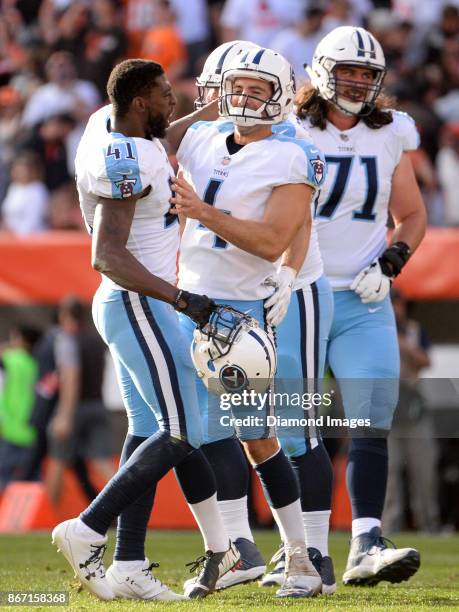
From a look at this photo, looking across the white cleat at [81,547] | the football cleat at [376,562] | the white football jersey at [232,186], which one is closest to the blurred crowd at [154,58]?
the football cleat at [376,562]

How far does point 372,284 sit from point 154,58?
7.48 m

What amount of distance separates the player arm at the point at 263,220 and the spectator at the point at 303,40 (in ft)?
23.5

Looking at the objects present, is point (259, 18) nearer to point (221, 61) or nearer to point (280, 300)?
point (221, 61)

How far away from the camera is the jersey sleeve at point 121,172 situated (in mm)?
4543

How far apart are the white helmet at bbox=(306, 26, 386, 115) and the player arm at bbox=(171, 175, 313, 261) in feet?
3.21

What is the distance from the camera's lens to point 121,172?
4.54 meters

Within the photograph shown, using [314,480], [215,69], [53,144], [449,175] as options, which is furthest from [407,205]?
[53,144]

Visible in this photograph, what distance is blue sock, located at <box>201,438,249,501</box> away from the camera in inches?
207

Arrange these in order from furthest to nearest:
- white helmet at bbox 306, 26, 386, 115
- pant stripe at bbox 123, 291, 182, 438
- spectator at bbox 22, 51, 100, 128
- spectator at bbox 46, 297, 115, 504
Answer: spectator at bbox 22, 51, 100, 128 < spectator at bbox 46, 297, 115, 504 < white helmet at bbox 306, 26, 386, 115 < pant stripe at bbox 123, 291, 182, 438

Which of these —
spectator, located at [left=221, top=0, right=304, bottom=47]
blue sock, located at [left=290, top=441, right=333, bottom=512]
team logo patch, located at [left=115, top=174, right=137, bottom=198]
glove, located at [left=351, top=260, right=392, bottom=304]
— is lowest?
blue sock, located at [left=290, top=441, right=333, bottom=512]

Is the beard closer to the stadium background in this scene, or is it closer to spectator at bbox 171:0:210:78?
the stadium background

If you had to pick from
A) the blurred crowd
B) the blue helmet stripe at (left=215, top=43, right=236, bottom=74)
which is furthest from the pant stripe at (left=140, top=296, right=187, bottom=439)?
the blurred crowd

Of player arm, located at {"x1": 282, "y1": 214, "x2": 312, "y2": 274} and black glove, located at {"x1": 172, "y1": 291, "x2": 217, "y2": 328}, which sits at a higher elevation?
player arm, located at {"x1": 282, "y1": 214, "x2": 312, "y2": 274}

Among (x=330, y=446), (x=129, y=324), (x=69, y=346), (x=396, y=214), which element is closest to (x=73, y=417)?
(x=69, y=346)
